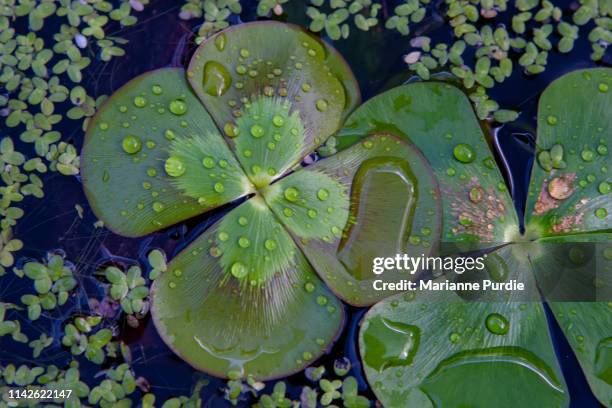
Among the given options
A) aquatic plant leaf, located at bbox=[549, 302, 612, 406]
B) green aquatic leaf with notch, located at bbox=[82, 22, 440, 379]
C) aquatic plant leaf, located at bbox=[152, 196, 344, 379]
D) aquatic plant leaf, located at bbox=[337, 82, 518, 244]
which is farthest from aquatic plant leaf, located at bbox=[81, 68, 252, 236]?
aquatic plant leaf, located at bbox=[549, 302, 612, 406]

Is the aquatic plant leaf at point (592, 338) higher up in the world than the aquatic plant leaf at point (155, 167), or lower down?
lower down

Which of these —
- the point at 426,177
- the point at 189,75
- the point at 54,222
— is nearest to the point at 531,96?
the point at 426,177

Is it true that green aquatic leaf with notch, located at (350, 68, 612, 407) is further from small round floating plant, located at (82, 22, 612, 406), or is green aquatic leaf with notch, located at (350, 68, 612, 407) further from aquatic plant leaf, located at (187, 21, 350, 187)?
aquatic plant leaf, located at (187, 21, 350, 187)

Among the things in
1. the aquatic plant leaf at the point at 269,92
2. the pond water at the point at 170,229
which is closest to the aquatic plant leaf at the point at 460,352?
the pond water at the point at 170,229

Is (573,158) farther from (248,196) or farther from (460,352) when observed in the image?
(248,196)

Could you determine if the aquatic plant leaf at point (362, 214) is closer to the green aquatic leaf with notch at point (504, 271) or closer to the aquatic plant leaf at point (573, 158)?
the green aquatic leaf with notch at point (504, 271)

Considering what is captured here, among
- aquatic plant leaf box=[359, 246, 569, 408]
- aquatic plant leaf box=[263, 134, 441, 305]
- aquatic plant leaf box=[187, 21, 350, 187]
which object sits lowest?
aquatic plant leaf box=[359, 246, 569, 408]
